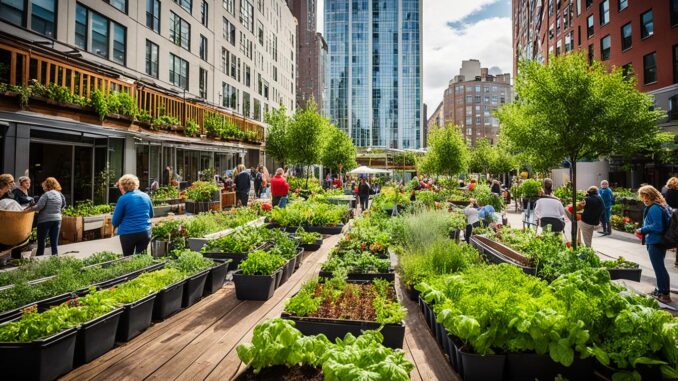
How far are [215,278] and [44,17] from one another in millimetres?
16085

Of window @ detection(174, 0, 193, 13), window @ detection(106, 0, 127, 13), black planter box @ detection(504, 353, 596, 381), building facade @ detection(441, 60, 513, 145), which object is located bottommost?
black planter box @ detection(504, 353, 596, 381)

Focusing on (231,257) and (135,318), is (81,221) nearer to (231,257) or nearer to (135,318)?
(231,257)

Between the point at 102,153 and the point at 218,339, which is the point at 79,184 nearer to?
the point at 102,153

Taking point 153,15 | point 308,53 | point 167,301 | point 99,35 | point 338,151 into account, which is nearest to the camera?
point 167,301

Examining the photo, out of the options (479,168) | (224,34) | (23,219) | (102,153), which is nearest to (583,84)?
(23,219)

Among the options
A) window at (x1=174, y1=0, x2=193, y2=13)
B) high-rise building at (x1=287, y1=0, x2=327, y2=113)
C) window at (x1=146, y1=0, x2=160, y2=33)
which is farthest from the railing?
high-rise building at (x1=287, y1=0, x2=327, y2=113)

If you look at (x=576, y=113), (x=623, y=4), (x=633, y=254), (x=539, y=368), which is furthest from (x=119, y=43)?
(x=623, y=4)

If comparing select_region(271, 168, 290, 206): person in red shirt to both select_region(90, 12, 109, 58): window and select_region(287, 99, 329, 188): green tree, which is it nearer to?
select_region(287, 99, 329, 188): green tree

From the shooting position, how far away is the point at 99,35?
691 inches

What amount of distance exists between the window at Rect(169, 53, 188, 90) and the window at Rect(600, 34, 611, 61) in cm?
3186

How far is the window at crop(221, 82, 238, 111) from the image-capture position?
3112cm

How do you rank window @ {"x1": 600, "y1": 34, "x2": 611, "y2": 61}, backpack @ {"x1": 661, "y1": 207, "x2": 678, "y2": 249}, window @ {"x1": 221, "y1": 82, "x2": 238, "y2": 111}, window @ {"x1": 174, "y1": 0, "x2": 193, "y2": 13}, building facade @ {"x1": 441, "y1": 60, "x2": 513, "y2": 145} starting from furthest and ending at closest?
1. building facade @ {"x1": 441, "y1": 60, "x2": 513, "y2": 145}
2. window @ {"x1": 221, "y1": 82, "x2": 238, "y2": 111}
3. window @ {"x1": 600, "y1": 34, "x2": 611, "y2": 61}
4. window @ {"x1": 174, "y1": 0, "x2": 193, "y2": 13}
5. backpack @ {"x1": 661, "y1": 207, "x2": 678, "y2": 249}

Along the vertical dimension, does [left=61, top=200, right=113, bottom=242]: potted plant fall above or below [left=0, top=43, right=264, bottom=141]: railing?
below

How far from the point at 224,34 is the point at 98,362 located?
3264cm
